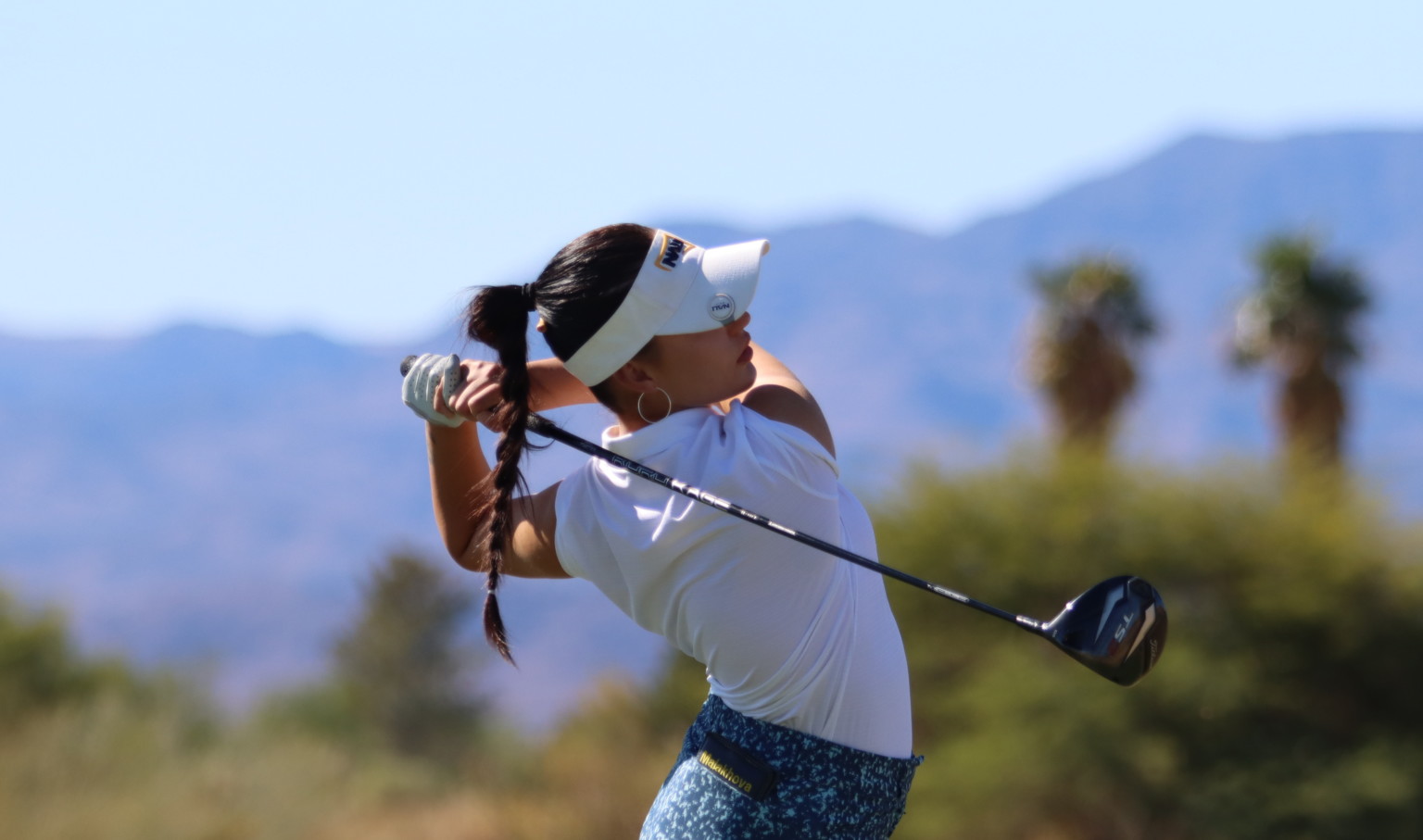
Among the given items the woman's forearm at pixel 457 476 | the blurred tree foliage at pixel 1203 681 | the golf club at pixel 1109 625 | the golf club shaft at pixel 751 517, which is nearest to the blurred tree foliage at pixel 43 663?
the blurred tree foliage at pixel 1203 681

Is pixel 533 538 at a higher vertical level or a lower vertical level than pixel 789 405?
lower

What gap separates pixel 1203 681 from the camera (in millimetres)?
19469

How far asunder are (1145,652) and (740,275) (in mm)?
805

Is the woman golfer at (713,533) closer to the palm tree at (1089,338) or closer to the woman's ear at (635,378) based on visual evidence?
the woman's ear at (635,378)

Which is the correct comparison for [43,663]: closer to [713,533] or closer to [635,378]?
[635,378]

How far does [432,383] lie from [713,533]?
0.56 metres

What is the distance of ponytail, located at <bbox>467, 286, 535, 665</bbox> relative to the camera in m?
2.65

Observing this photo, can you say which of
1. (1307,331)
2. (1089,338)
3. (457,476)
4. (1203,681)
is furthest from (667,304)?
(1089,338)

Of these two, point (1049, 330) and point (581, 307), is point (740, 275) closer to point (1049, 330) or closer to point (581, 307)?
point (581, 307)

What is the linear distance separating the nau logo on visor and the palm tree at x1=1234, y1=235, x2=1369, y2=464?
98.5 feet

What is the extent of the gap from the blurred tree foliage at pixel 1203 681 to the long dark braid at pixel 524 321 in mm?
17534

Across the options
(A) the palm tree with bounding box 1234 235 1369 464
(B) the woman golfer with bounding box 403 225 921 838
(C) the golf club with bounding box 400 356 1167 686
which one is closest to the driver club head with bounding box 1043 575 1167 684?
(C) the golf club with bounding box 400 356 1167 686

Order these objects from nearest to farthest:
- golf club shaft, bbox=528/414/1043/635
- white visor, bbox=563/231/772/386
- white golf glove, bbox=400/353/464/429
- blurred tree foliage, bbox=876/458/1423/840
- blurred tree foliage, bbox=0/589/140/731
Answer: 1. golf club shaft, bbox=528/414/1043/635
2. white visor, bbox=563/231/772/386
3. white golf glove, bbox=400/353/464/429
4. blurred tree foliage, bbox=876/458/1423/840
5. blurred tree foliage, bbox=0/589/140/731

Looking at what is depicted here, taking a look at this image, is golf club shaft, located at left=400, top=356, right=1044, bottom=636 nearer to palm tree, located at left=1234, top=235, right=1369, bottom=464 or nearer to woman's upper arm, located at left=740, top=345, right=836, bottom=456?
woman's upper arm, located at left=740, top=345, right=836, bottom=456
